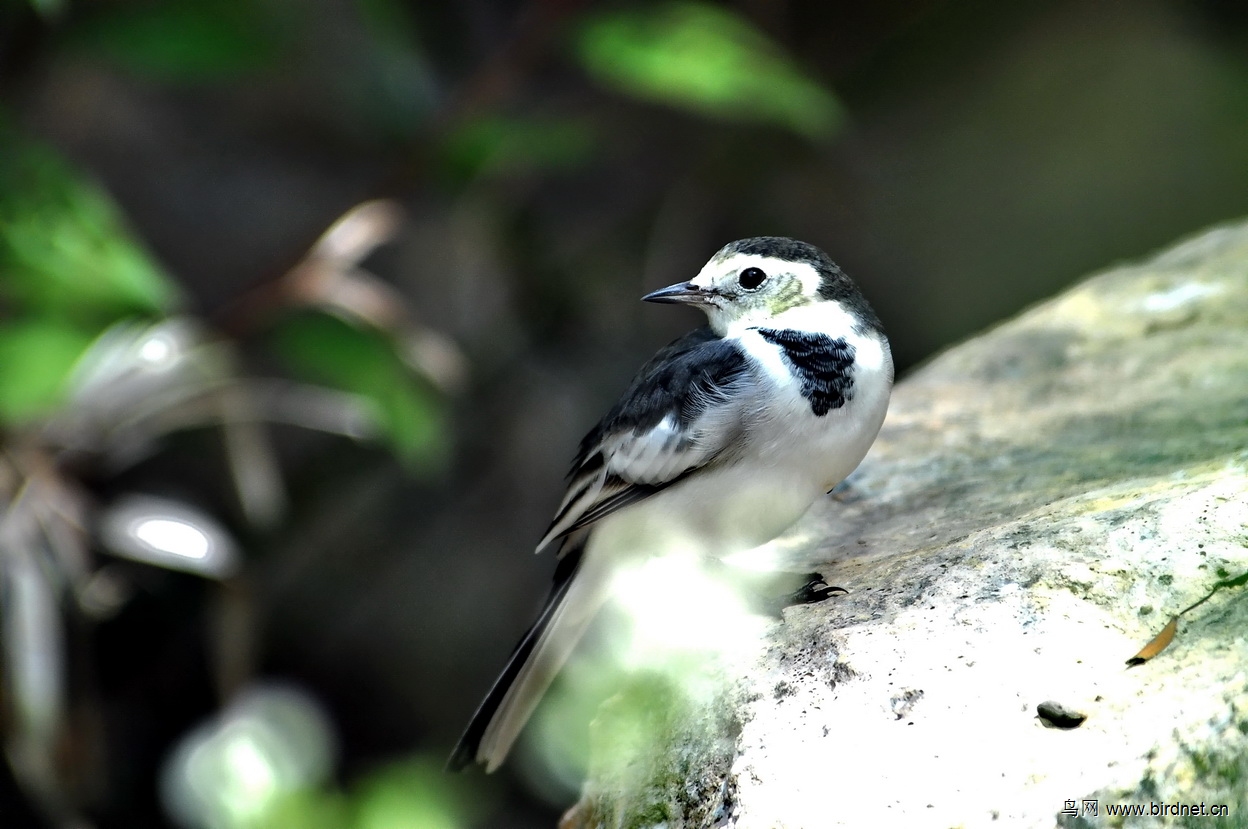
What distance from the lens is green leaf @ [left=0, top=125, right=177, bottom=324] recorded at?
10.4 feet

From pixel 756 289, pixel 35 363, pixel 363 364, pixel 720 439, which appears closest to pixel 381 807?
pixel 363 364

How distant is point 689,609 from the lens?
2316mm

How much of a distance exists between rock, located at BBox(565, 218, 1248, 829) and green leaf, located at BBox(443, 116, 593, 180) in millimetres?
1809

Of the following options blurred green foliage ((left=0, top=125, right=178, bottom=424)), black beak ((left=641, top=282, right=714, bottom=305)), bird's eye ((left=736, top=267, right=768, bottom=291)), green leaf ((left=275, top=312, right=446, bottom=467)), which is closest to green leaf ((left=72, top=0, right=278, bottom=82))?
blurred green foliage ((left=0, top=125, right=178, bottom=424))

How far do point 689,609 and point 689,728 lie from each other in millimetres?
335

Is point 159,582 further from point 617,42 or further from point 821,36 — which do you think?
point 821,36

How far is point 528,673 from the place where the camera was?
9.02 feet

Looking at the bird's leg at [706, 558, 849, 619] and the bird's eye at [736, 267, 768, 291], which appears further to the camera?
the bird's eye at [736, 267, 768, 291]

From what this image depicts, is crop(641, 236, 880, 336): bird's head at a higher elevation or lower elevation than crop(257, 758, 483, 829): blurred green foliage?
higher

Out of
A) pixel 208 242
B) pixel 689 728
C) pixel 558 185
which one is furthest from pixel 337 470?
pixel 689 728

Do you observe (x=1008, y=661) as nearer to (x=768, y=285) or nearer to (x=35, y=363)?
(x=768, y=285)

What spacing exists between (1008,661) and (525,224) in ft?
14.5

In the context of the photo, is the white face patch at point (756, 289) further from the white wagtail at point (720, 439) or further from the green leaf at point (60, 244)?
the green leaf at point (60, 244)

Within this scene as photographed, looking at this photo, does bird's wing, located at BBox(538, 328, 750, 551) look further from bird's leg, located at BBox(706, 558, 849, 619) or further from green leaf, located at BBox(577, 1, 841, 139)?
green leaf, located at BBox(577, 1, 841, 139)
